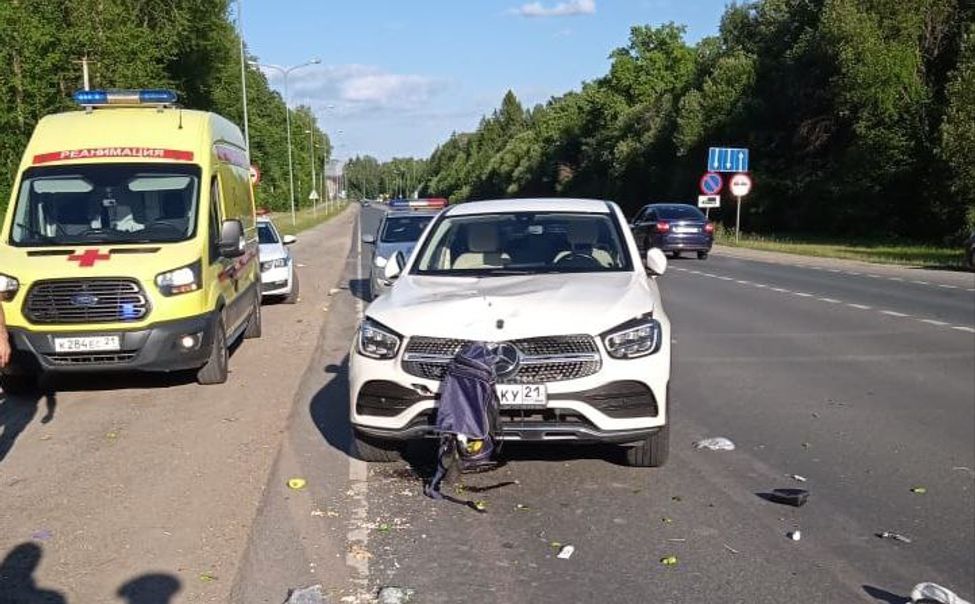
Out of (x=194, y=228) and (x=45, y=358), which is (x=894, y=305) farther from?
(x=45, y=358)

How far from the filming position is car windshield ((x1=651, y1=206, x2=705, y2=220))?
2883 cm

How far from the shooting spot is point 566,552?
16.2ft

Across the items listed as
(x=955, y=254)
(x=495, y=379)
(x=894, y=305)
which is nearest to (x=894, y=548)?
(x=495, y=379)

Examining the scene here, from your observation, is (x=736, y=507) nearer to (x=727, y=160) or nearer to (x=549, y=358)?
(x=549, y=358)

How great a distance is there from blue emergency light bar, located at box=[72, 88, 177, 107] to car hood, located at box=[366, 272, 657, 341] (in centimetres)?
555

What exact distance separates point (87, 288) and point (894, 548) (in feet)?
21.7

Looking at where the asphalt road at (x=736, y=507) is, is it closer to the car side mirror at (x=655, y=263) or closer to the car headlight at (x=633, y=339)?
the car headlight at (x=633, y=339)

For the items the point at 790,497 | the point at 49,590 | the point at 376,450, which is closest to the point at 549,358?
the point at 376,450

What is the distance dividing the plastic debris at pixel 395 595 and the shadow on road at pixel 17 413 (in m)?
3.79

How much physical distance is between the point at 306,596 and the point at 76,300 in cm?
515

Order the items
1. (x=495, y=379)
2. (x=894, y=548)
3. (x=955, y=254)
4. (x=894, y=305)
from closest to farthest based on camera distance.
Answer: (x=894, y=548), (x=495, y=379), (x=894, y=305), (x=955, y=254)

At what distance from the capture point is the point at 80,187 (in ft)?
31.3

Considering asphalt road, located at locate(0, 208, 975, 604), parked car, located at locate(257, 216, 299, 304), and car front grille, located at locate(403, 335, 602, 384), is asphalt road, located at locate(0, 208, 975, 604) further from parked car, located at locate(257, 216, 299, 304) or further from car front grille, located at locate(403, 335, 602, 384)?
parked car, located at locate(257, 216, 299, 304)

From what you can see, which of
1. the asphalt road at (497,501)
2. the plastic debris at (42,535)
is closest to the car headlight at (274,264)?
the asphalt road at (497,501)
